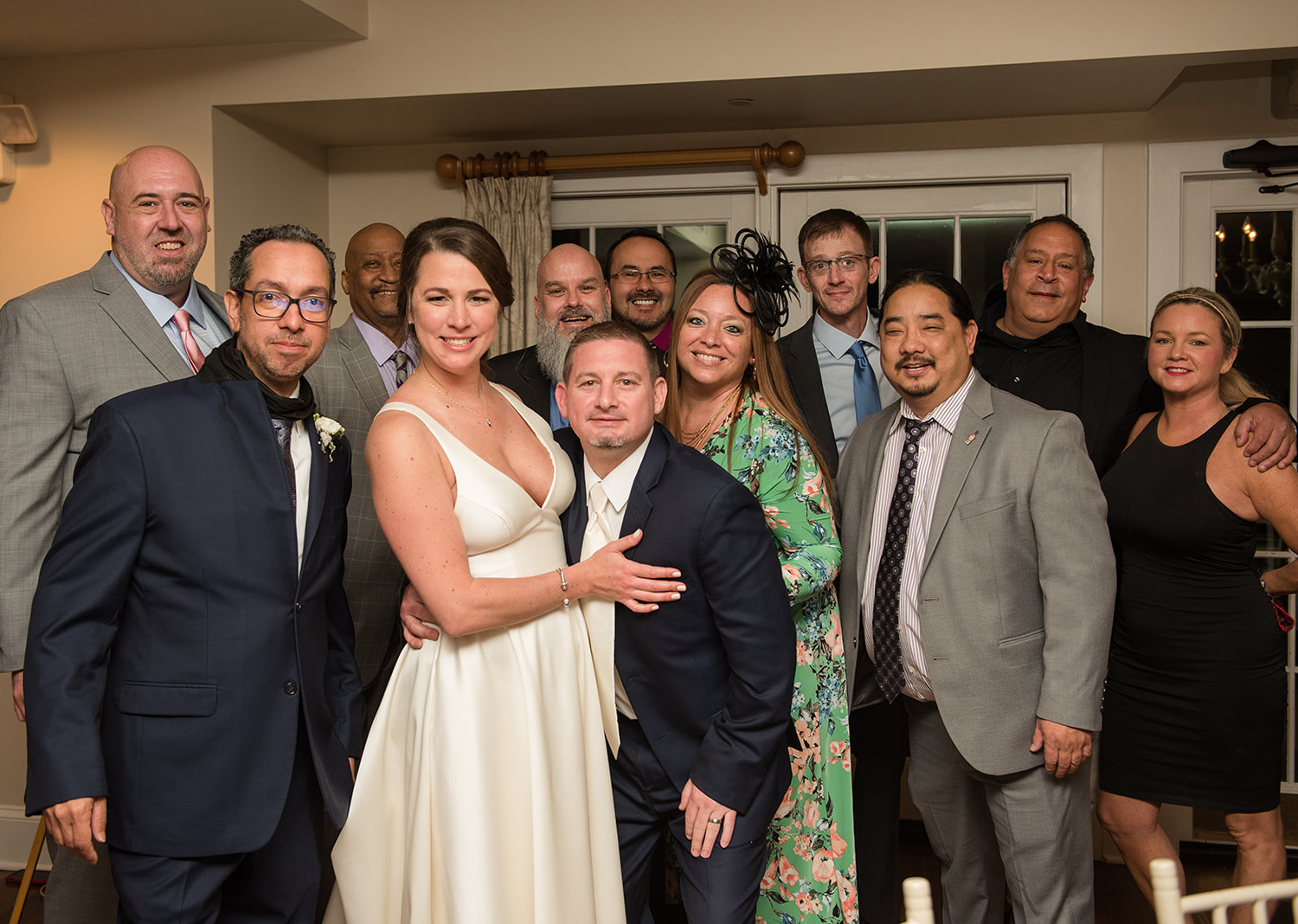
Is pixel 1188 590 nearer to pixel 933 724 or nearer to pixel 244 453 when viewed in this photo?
pixel 933 724

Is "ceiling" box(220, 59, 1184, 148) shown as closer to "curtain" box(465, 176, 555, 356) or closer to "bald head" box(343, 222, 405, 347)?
"curtain" box(465, 176, 555, 356)

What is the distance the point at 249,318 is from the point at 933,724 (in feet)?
6.01

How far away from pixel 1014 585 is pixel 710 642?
30.3 inches

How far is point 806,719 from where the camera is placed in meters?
2.40

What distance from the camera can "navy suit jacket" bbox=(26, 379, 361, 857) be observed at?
67.9 inches

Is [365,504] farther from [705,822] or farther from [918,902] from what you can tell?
[918,902]

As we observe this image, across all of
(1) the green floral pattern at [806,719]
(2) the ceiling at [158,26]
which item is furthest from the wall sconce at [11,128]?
(1) the green floral pattern at [806,719]

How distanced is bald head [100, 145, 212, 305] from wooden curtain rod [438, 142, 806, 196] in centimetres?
187

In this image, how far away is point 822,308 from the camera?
3.20 meters

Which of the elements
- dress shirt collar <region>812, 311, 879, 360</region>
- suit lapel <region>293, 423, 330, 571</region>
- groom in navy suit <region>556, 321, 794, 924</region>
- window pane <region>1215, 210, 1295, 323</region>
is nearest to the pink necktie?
suit lapel <region>293, 423, 330, 571</region>

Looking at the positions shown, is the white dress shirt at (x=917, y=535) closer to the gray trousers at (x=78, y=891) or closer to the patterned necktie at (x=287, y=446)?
the patterned necktie at (x=287, y=446)

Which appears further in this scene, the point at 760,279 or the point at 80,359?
the point at 760,279

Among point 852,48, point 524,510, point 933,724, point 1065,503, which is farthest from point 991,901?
point 852,48

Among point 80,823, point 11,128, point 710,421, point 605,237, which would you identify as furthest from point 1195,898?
point 11,128
